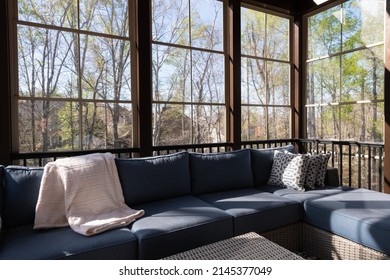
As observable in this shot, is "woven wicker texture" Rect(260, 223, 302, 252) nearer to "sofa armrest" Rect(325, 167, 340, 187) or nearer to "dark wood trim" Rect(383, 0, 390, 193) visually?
"sofa armrest" Rect(325, 167, 340, 187)

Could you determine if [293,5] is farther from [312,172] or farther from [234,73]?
[312,172]

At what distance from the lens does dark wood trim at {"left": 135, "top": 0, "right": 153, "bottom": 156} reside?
9.04 ft

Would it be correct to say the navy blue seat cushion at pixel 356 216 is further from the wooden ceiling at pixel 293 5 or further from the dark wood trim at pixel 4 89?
the wooden ceiling at pixel 293 5

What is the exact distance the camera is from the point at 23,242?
1.41 meters

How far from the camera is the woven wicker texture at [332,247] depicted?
5.37 ft

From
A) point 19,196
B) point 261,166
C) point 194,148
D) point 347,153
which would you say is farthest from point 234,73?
point 19,196

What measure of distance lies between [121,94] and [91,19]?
0.82 meters

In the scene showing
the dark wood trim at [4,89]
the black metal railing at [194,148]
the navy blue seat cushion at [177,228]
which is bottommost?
the navy blue seat cushion at [177,228]

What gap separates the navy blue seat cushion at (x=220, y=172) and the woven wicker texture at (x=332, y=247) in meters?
0.75

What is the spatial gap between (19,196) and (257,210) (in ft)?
5.71

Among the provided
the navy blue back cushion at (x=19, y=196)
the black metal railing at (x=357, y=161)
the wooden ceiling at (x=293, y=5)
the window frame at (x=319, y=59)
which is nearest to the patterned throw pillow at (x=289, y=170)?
the black metal railing at (x=357, y=161)

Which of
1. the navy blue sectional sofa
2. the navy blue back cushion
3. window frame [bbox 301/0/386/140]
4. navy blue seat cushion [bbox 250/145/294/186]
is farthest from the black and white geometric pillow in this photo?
the navy blue back cushion

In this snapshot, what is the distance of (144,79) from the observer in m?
2.79

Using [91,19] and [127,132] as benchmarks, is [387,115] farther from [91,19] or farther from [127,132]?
[91,19]
